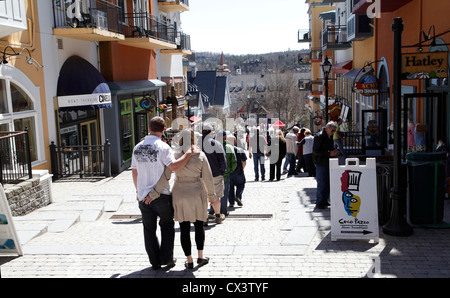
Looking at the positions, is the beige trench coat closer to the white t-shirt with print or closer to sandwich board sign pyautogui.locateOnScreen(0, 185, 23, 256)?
the white t-shirt with print

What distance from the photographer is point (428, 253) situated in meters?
6.16

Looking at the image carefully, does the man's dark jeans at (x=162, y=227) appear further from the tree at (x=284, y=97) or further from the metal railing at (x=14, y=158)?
the tree at (x=284, y=97)

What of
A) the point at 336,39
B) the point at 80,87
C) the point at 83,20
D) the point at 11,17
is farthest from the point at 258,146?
the point at 336,39

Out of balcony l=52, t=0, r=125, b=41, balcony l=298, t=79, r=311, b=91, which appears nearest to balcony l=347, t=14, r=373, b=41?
balcony l=52, t=0, r=125, b=41

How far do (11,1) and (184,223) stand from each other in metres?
7.65

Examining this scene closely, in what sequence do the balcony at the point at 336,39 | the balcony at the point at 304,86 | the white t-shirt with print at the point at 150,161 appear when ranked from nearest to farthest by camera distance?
1. the white t-shirt with print at the point at 150,161
2. the balcony at the point at 336,39
3. the balcony at the point at 304,86

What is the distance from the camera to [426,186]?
7.30 metres

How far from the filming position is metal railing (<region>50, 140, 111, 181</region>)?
47.2 feet

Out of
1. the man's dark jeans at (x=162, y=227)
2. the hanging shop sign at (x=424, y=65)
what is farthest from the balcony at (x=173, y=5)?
the man's dark jeans at (x=162, y=227)

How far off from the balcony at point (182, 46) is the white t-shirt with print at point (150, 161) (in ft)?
74.9

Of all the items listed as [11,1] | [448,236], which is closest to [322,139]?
[448,236]

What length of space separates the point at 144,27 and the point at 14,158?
44.5 ft

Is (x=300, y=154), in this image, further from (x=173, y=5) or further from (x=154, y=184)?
(x=173, y=5)

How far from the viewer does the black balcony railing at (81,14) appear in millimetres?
14945
